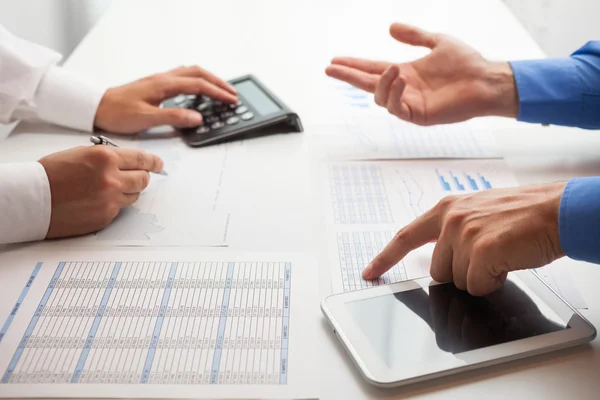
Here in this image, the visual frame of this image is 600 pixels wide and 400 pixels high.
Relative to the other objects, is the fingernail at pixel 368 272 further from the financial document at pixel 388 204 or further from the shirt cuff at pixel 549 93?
the shirt cuff at pixel 549 93

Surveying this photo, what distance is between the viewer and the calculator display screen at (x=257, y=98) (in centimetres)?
100

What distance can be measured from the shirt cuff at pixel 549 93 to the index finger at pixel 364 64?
0.71ft

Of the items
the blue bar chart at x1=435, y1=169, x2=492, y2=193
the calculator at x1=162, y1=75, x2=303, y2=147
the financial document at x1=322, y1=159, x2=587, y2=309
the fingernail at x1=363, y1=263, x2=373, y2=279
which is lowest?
the blue bar chart at x1=435, y1=169, x2=492, y2=193

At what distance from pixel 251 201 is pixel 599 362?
45cm

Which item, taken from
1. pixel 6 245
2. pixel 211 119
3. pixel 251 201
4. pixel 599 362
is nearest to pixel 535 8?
pixel 211 119

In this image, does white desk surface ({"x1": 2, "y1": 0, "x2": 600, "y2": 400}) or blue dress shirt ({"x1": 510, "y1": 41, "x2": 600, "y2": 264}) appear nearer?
white desk surface ({"x1": 2, "y1": 0, "x2": 600, "y2": 400})

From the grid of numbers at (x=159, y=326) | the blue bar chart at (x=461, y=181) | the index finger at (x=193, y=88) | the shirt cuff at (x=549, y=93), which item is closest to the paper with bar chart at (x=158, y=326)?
the grid of numbers at (x=159, y=326)

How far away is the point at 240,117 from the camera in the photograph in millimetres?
996

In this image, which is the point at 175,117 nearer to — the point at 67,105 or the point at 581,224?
the point at 67,105

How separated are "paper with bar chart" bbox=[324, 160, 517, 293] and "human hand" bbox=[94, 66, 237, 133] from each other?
0.80ft

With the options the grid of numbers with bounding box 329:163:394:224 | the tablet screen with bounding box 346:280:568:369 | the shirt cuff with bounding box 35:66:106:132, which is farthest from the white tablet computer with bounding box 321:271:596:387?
the shirt cuff with bounding box 35:66:106:132

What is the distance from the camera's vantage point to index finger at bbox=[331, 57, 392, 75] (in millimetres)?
1061

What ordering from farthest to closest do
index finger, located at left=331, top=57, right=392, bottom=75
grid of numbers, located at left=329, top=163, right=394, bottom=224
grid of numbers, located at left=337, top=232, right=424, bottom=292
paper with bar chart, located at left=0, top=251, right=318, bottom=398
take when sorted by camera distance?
1. index finger, located at left=331, top=57, right=392, bottom=75
2. grid of numbers, located at left=329, top=163, right=394, bottom=224
3. grid of numbers, located at left=337, top=232, right=424, bottom=292
4. paper with bar chart, located at left=0, top=251, right=318, bottom=398

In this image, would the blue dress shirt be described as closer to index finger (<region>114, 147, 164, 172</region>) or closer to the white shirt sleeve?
index finger (<region>114, 147, 164, 172</region>)
